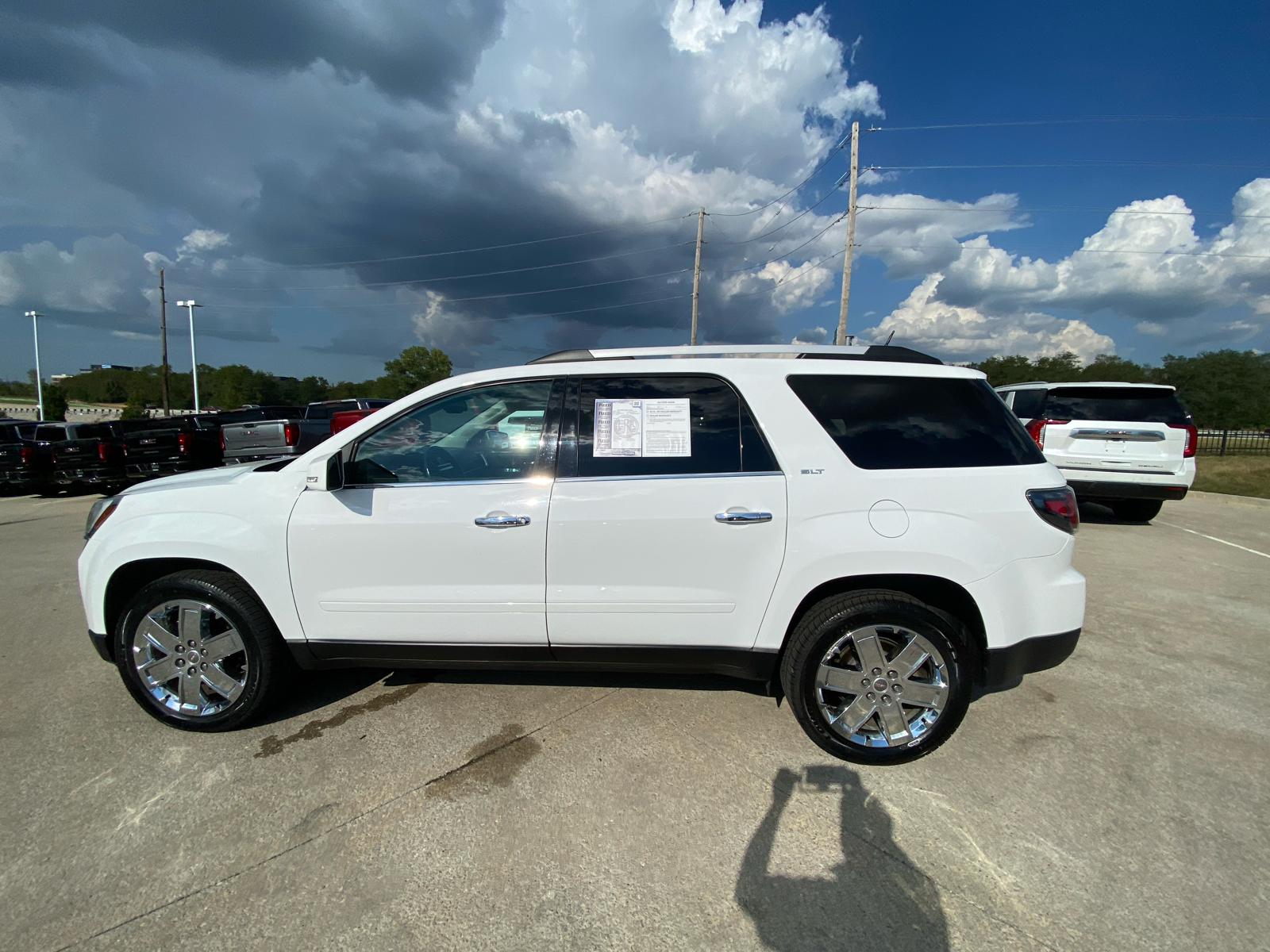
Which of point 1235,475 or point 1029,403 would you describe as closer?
point 1029,403

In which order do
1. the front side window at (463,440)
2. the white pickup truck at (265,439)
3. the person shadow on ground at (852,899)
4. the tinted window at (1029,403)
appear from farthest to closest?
the white pickup truck at (265,439) < the tinted window at (1029,403) < the front side window at (463,440) < the person shadow on ground at (852,899)

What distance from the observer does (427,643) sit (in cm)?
278

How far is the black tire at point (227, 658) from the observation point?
9.18 feet

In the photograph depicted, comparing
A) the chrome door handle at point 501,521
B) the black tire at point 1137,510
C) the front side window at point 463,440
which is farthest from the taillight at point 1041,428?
the chrome door handle at point 501,521

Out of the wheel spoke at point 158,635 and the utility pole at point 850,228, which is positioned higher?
the utility pole at point 850,228

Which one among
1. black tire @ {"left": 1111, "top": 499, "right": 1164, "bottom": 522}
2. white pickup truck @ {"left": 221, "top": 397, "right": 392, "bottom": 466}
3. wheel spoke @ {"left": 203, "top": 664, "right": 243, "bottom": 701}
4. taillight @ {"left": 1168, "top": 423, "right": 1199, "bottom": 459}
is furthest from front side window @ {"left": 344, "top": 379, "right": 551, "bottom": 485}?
white pickup truck @ {"left": 221, "top": 397, "right": 392, "bottom": 466}

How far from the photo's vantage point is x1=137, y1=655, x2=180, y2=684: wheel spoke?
288cm

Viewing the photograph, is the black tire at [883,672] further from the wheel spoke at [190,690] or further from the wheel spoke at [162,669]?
the wheel spoke at [162,669]

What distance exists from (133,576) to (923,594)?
3842 millimetres

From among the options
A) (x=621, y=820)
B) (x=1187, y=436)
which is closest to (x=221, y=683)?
(x=621, y=820)

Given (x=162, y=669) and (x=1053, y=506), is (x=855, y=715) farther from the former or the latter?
(x=162, y=669)

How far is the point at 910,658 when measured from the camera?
261 cm

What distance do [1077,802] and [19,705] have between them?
5.23 metres

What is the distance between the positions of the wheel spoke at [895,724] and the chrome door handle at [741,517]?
1.00 m
